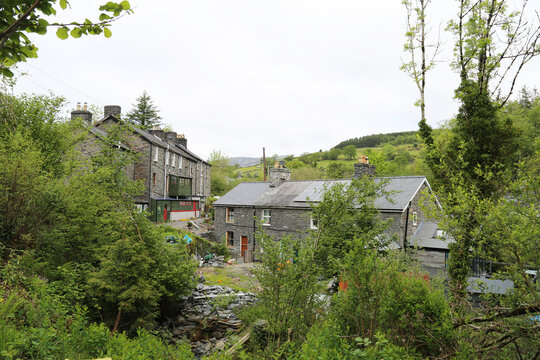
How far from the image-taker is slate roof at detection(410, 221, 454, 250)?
16.0 meters

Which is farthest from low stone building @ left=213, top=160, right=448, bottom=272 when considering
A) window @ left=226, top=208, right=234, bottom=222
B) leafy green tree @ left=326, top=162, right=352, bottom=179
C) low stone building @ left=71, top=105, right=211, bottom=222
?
low stone building @ left=71, top=105, right=211, bottom=222

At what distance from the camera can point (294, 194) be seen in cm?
2441

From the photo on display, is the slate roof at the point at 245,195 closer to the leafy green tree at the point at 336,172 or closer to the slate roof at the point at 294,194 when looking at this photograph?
the slate roof at the point at 294,194

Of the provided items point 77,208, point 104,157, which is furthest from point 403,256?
point 77,208

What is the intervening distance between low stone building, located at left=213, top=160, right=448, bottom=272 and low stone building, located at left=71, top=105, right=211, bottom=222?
7746 mm

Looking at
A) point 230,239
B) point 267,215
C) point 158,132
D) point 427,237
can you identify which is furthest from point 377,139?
point 427,237

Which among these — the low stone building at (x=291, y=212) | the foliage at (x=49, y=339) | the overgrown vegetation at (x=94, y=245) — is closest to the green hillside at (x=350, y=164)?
the low stone building at (x=291, y=212)

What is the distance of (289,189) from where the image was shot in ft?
84.0

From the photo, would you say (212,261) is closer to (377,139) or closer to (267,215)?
(267,215)

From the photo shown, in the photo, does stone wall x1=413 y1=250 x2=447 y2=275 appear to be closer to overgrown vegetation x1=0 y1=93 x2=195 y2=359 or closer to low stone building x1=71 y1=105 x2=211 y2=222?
overgrown vegetation x1=0 y1=93 x2=195 y2=359

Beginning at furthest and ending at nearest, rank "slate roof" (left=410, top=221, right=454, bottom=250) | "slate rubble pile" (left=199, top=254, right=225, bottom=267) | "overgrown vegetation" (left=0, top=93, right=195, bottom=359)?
"slate rubble pile" (left=199, top=254, right=225, bottom=267)
"slate roof" (left=410, top=221, right=454, bottom=250)
"overgrown vegetation" (left=0, top=93, right=195, bottom=359)

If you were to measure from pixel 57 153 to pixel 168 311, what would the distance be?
9881 mm

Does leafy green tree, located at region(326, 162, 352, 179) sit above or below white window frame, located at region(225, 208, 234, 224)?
above

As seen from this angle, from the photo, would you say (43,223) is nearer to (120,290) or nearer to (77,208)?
(77,208)
